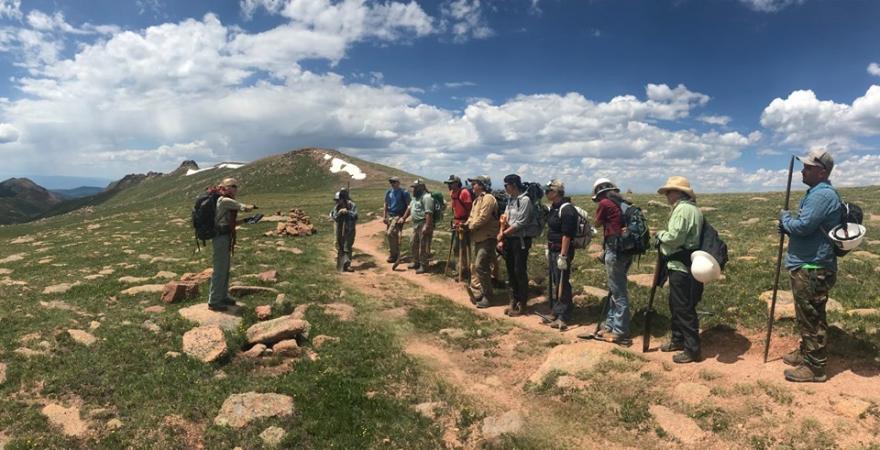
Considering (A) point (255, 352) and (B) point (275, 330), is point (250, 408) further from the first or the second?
(B) point (275, 330)

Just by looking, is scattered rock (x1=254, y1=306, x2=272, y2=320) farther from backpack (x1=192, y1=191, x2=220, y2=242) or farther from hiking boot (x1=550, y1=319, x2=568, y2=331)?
hiking boot (x1=550, y1=319, x2=568, y2=331)

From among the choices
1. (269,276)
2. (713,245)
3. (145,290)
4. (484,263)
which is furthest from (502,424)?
(145,290)

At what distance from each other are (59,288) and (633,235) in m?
16.8

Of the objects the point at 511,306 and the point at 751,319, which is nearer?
the point at 751,319

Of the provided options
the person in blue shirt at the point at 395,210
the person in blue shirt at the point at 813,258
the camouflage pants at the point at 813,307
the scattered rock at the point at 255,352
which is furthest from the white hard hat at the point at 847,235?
the person in blue shirt at the point at 395,210

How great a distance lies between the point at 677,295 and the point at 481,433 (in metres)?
4.67

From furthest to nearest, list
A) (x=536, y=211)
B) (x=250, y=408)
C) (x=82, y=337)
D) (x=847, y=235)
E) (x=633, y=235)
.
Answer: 1. (x=536, y=211)
2. (x=82, y=337)
3. (x=633, y=235)
4. (x=250, y=408)
5. (x=847, y=235)

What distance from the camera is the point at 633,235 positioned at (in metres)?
10.1

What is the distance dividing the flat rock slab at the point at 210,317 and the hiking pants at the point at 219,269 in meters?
0.33

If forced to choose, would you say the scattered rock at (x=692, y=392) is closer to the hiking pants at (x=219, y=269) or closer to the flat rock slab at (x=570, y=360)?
the flat rock slab at (x=570, y=360)

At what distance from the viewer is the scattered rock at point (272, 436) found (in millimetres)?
7406

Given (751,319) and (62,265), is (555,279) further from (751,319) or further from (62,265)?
(62,265)

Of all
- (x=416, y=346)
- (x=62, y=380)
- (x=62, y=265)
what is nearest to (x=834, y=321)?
(x=416, y=346)

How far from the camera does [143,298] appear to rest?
45.0 ft
